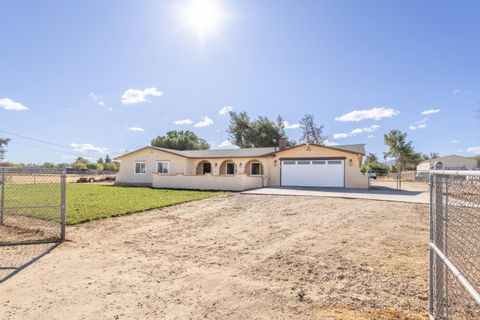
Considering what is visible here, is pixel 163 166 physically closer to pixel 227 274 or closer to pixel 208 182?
pixel 208 182

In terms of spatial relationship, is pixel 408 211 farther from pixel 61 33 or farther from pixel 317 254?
pixel 61 33

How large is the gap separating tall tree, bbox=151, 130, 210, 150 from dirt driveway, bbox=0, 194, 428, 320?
5219 centimetres

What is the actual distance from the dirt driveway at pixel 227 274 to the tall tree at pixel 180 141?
5219cm

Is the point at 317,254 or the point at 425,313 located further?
the point at 317,254

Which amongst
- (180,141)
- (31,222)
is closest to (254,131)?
(180,141)

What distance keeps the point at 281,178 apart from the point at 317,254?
60.8ft

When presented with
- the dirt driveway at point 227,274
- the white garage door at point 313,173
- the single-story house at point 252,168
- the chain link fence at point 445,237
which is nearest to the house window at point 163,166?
the single-story house at point 252,168

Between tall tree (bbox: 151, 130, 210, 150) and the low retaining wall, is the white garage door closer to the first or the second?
the low retaining wall

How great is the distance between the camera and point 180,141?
59875 millimetres

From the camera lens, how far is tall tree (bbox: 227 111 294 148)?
5022 centimetres

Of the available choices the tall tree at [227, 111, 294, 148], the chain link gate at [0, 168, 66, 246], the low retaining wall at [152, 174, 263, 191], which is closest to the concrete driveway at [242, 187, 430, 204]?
the low retaining wall at [152, 174, 263, 191]

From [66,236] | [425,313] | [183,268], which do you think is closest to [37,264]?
[66,236]

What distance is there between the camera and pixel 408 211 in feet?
35.5

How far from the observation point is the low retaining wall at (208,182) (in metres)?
20.7
